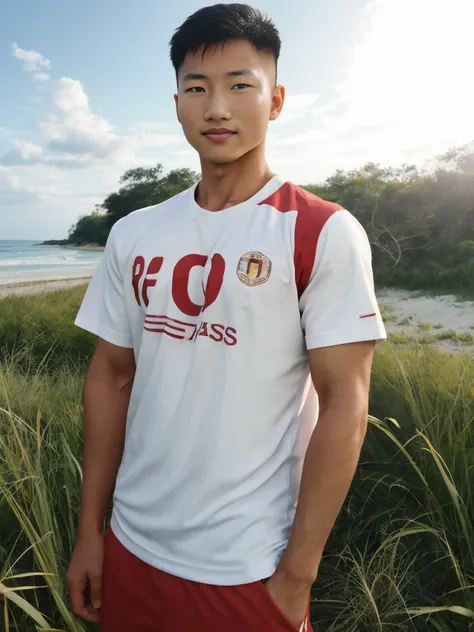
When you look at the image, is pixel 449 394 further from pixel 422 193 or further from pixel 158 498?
pixel 422 193

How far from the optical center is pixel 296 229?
1.08 m

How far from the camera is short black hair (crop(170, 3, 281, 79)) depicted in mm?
1224

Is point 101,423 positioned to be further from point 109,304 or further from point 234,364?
point 234,364

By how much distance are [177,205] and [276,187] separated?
0.80 ft

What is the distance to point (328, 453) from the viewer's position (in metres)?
1.04

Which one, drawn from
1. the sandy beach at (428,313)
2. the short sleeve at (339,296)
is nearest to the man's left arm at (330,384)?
the short sleeve at (339,296)

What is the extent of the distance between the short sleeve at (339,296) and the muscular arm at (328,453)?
0.03 metres

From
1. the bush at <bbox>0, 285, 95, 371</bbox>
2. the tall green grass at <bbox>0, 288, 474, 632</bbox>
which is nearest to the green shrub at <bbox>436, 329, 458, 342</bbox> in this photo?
the tall green grass at <bbox>0, 288, 474, 632</bbox>

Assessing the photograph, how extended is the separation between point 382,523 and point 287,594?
3.67 feet

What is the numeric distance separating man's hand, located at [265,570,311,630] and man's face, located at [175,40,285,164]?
2.83 feet

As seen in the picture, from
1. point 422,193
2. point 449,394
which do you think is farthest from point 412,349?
point 422,193

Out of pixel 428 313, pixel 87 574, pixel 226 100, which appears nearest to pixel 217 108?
pixel 226 100

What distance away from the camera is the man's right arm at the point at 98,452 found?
1.38m

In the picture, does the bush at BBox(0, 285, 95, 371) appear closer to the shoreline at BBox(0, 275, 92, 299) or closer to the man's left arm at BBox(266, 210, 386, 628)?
the shoreline at BBox(0, 275, 92, 299)
